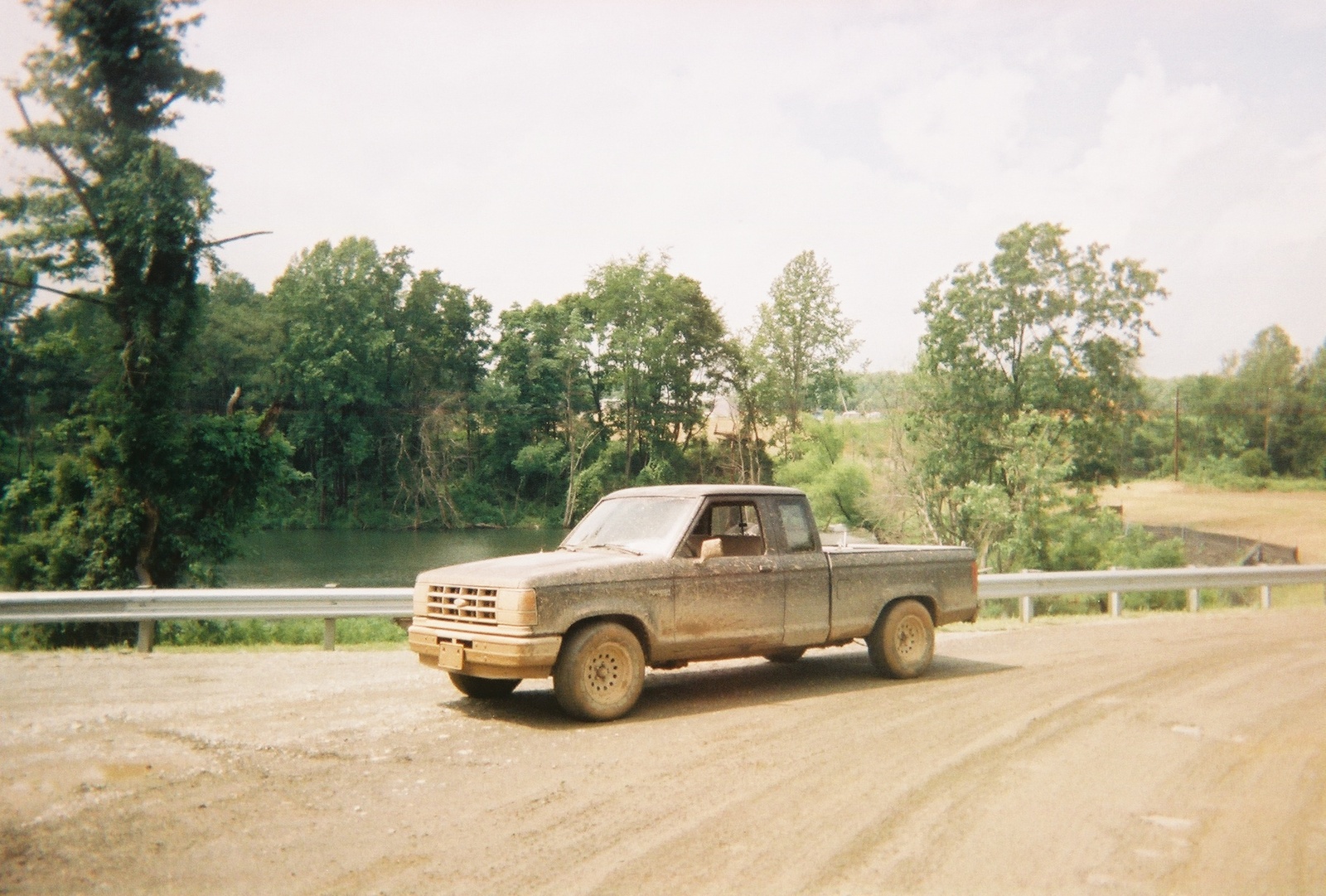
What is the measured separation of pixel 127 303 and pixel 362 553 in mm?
21929

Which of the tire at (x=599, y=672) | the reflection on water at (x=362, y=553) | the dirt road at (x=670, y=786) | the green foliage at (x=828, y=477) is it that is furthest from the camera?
the green foliage at (x=828, y=477)

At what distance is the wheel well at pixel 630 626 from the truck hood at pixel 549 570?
0.34 meters

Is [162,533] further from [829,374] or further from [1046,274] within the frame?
[829,374]

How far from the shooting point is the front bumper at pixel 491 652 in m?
7.38

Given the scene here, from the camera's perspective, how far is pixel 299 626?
1741 centimetres

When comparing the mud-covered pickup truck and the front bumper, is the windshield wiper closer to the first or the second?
the mud-covered pickup truck

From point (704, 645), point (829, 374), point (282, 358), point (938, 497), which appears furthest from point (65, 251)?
point (829, 374)

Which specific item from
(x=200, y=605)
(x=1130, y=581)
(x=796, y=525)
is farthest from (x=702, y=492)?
(x=1130, y=581)

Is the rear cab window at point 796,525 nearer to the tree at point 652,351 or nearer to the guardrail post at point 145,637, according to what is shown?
the guardrail post at point 145,637

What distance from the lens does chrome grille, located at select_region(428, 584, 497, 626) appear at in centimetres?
770

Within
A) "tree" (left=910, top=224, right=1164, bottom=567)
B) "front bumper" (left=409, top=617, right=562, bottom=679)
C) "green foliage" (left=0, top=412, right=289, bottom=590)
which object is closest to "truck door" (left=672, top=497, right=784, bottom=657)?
"front bumper" (left=409, top=617, right=562, bottom=679)

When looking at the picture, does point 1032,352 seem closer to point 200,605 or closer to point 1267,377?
point 200,605

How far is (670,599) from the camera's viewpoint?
8.20 m

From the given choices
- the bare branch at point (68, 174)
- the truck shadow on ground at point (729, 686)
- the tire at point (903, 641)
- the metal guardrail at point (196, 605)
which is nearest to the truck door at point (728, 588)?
the truck shadow on ground at point (729, 686)
